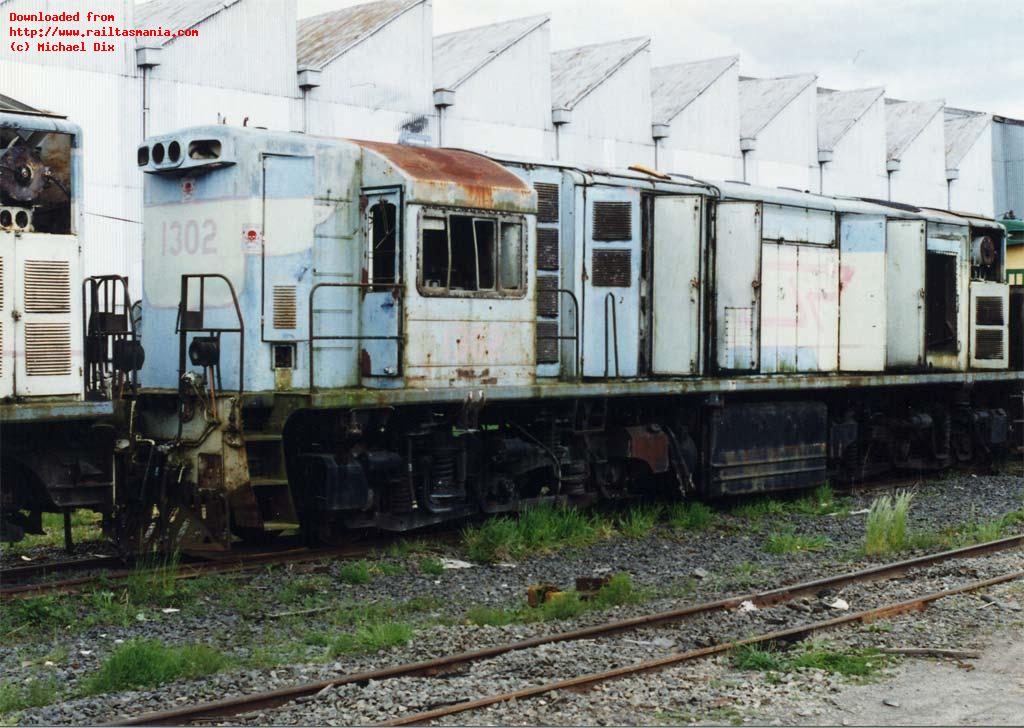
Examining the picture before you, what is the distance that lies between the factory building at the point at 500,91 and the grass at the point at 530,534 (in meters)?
14.8

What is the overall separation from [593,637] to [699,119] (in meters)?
24.8

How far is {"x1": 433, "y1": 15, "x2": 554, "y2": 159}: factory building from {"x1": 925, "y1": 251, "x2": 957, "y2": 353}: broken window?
10805 millimetres

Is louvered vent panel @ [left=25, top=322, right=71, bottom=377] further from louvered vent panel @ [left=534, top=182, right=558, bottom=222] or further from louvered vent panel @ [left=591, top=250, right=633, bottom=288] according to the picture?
louvered vent panel @ [left=591, top=250, right=633, bottom=288]

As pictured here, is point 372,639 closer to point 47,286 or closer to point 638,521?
point 47,286

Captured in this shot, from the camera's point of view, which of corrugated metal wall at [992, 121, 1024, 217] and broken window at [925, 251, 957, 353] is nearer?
broken window at [925, 251, 957, 353]

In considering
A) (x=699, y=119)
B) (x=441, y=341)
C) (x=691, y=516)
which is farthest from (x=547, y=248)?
(x=699, y=119)

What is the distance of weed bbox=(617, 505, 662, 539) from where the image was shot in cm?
1249

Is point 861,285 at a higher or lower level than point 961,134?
lower

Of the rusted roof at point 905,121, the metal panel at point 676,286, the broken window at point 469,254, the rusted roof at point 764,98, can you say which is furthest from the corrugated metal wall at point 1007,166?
the broken window at point 469,254

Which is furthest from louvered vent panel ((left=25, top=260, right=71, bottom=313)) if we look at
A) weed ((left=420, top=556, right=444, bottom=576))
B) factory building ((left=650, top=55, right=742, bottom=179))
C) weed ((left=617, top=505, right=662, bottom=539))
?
factory building ((left=650, top=55, right=742, bottom=179))

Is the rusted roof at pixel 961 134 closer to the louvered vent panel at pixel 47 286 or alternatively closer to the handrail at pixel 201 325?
the handrail at pixel 201 325

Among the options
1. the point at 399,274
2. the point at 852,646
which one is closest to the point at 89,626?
the point at 399,274

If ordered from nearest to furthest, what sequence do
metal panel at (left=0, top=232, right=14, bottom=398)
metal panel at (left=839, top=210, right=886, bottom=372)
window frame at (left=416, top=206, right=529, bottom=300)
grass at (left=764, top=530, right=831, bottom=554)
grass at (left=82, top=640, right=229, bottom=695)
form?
grass at (left=82, top=640, right=229, bottom=695), metal panel at (left=0, top=232, right=14, bottom=398), window frame at (left=416, top=206, right=529, bottom=300), grass at (left=764, top=530, right=831, bottom=554), metal panel at (left=839, top=210, right=886, bottom=372)

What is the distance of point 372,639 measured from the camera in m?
7.81
